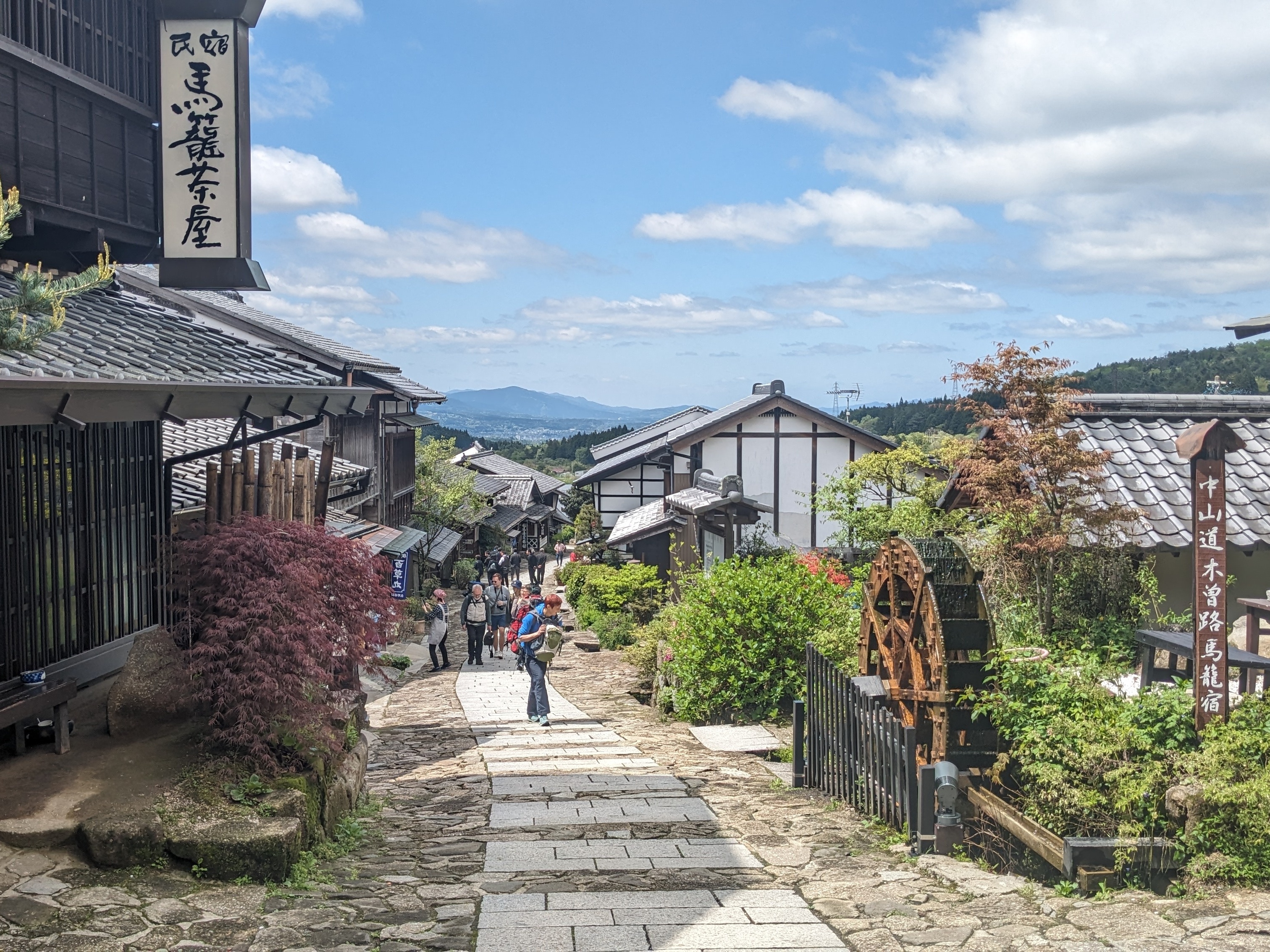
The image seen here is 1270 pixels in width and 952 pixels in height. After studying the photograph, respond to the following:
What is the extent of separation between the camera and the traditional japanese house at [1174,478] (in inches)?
494

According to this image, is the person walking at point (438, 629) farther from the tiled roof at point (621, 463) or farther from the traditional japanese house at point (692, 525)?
the tiled roof at point (621, 463)

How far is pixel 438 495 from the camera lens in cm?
4194

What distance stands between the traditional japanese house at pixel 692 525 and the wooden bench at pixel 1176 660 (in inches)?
430

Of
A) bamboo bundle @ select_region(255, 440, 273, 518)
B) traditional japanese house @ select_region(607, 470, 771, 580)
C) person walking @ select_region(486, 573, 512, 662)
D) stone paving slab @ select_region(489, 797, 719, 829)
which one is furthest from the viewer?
person walking @ select_region(486, 573, 512, 662)

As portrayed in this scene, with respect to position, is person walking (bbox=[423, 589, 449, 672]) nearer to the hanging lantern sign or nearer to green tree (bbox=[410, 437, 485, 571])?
the hanging lantern sign

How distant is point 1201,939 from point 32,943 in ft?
19.4

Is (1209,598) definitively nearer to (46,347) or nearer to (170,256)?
(46,347)

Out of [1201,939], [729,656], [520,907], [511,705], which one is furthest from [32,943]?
[511,705]

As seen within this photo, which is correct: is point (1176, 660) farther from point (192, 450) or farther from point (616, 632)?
point (616, 632)

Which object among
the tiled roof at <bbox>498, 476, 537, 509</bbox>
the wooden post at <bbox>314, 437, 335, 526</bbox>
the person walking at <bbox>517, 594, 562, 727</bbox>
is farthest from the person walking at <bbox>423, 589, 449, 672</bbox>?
the tiled roof at <bbox>498, 476, 537, 509</bbox>

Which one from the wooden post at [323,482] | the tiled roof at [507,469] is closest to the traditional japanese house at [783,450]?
the wooden post at [323,482]

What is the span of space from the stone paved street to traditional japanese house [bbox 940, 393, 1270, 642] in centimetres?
634

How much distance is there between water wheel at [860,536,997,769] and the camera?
8.38 metres

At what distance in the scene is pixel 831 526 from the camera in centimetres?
3400
